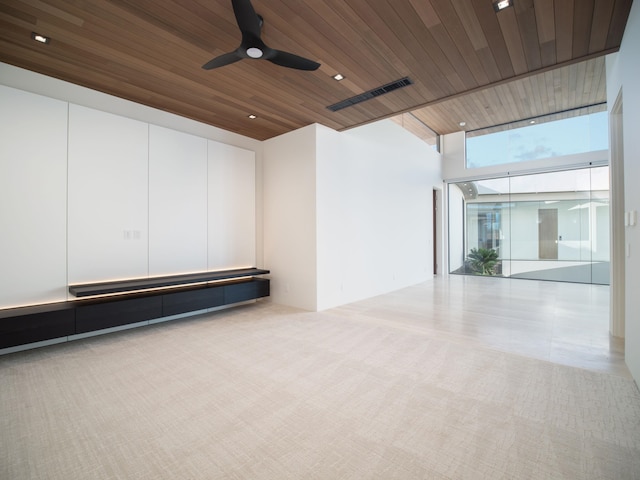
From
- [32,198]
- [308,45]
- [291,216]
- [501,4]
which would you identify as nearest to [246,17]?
[308,45]

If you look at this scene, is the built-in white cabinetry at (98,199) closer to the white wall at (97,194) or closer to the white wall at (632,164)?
the white wall at (97,194)

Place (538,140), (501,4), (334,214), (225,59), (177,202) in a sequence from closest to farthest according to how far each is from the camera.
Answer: (501,4) < (225,59) < (177,202) < (334,214) < (538,140)

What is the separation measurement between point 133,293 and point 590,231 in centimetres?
986

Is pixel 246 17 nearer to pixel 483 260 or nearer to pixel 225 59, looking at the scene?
pixel 225 59

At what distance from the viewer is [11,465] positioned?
1.60 metres

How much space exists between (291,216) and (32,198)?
11.0ft

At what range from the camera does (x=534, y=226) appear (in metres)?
7.92

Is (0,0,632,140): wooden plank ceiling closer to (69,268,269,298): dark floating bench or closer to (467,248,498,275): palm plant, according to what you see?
(69,268,269,298): dark floating bench

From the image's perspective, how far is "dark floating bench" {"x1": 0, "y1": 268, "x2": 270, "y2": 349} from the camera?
294 centimetres

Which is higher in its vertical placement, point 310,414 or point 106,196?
point 106,196

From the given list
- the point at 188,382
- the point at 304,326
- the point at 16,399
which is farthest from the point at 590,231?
the point at 16,399

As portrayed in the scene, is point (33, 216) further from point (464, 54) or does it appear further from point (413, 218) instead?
point (413, 218)

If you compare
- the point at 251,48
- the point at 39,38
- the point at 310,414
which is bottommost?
Answer: the point at 310,414

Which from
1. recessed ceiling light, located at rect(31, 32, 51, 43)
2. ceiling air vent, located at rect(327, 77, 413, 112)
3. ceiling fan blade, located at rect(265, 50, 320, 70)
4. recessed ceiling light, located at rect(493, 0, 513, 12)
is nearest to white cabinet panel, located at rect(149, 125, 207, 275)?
recessed ceiling light, located at rect(31, 32, 51, 43)
